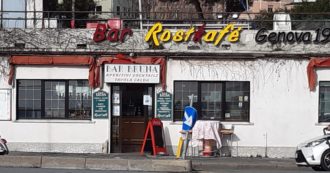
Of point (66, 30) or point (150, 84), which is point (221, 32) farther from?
point (66, 30)

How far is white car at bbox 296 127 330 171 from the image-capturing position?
52.0 ft

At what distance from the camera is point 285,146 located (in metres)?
20.0

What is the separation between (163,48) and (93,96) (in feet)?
10.2

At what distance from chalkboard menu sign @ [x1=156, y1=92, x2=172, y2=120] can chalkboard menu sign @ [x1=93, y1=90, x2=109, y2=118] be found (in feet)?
6.19

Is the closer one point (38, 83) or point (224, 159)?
point (224, 159)

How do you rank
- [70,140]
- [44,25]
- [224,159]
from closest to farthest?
[224,159] < [70,140] < [44,25]

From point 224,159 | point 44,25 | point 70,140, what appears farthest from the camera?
point 44,25

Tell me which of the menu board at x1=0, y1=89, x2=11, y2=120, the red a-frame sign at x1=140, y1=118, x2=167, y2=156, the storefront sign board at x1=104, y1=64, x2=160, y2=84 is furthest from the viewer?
the menu board at x1=0, y1=89, x2=11, y2=120

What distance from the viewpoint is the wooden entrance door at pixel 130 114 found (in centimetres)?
2044

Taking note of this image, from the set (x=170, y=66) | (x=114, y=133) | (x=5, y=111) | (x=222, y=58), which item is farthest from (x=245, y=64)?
(x=5, y=111)

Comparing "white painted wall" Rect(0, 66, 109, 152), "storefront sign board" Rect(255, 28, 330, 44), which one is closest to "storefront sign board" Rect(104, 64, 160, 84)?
"white painted wall" Rect(0, 66, 109, 152)

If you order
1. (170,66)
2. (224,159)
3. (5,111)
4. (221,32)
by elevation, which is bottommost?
(224,159)

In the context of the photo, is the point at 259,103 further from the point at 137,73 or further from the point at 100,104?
the point at 100,104

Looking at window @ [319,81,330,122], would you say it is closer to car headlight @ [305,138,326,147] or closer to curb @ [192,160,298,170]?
curb @ [192,160,298,170]
